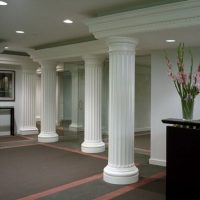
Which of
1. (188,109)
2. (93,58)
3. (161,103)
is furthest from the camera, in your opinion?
(93,58)

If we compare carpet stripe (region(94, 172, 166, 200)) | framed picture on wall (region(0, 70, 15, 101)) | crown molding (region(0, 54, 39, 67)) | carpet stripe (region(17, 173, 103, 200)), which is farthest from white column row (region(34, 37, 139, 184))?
framed picture on wall (region(0, 70, 15, 101))

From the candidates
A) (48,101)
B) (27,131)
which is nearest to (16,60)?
(48,101)

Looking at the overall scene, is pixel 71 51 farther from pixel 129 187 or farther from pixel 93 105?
pixel 129 187

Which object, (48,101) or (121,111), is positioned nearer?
(121,111)

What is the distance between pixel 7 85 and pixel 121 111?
653 cm

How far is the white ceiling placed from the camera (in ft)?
14.0

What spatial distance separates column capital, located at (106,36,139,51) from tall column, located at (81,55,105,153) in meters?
2.50

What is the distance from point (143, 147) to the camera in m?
7.88

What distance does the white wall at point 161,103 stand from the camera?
5.81 meters

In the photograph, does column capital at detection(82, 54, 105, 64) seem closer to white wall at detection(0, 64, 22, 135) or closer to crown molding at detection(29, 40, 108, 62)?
crown molding at detection(29, 40, 108, 62)

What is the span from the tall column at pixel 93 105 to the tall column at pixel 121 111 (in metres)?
2.47

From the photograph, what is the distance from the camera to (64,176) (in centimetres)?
514

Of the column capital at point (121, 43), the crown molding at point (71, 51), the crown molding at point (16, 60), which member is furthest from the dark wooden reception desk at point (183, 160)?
the crown molding at point (16, 60)

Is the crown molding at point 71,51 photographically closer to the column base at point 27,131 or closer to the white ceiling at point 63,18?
the white ceiling at point 63,18
